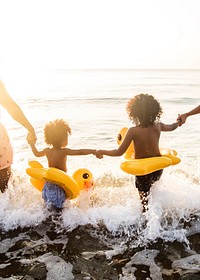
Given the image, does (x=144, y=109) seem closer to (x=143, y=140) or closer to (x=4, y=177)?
(x=143, y=140)

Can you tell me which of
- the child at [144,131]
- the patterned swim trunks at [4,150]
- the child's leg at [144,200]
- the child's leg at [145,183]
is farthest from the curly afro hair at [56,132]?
the child's leg at [144,200]

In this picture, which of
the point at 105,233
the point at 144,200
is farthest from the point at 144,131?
the point at 105,233

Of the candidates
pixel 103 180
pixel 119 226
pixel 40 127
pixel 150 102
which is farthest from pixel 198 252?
pixel 40 127

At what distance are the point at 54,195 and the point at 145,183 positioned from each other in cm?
109

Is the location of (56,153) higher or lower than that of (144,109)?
lower

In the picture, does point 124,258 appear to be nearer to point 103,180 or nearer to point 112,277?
point 112,277

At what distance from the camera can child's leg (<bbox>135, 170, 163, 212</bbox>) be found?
14.3ft

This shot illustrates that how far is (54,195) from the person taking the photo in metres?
4.42

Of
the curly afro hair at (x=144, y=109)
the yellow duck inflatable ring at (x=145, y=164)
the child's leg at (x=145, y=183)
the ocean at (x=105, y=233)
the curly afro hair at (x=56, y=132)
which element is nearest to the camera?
the ocean at (x=105, y=233)

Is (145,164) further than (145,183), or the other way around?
(145,183)

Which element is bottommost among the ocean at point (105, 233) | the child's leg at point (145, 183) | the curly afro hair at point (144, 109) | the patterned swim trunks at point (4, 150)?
the ocean at point (105, 233)

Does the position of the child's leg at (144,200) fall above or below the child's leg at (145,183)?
below

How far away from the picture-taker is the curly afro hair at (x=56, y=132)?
449cm

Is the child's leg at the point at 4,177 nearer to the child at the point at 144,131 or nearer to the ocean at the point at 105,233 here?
the ocean at the point at 105,233
